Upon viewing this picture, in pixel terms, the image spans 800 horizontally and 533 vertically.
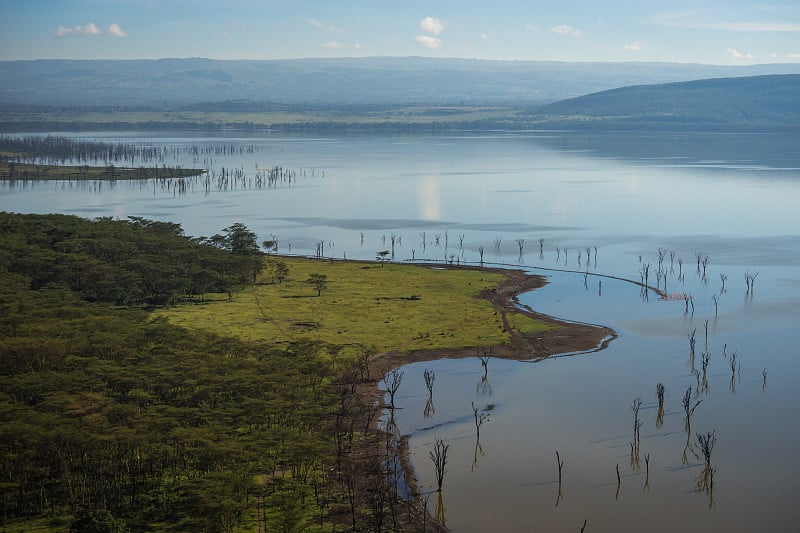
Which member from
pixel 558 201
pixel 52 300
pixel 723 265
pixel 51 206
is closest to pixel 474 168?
pixel 558 201

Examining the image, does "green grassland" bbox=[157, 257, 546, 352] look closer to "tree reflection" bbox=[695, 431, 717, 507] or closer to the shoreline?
the shoreline

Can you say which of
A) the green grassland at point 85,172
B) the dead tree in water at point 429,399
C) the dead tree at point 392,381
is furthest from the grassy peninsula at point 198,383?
the green grassland at point 85,172

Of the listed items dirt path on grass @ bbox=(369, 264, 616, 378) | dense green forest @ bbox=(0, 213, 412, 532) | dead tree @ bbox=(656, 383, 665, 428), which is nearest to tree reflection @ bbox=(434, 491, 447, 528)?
dense green forest @ bbox=(0, 213, 412, 532)

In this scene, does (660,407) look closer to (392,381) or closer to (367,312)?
(392,381)

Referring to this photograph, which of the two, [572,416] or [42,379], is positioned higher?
[42,379]

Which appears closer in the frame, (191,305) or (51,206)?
(191,305)

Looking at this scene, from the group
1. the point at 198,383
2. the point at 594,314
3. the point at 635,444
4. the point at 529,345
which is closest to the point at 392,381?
the point at 529,345

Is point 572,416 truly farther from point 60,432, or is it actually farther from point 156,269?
point 156,269
